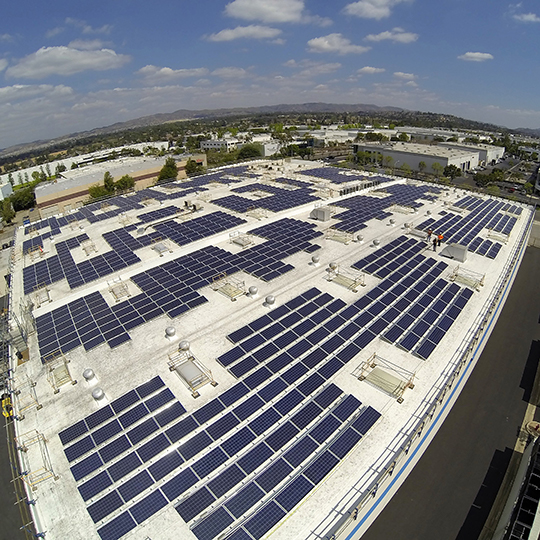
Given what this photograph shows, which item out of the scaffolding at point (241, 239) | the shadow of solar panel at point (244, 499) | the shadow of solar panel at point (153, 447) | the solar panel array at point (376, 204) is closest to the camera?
the shadow of solar panel at point (244, 499)

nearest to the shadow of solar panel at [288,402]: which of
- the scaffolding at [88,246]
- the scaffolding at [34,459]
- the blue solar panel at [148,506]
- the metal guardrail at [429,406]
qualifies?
the metal guardrail at [429,406]

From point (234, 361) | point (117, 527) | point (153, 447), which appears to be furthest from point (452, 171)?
point (117, 527)

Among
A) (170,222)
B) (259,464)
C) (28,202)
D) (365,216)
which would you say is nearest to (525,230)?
(365,216)

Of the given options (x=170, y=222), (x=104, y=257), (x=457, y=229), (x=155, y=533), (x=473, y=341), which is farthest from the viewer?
(x=170, y=222)

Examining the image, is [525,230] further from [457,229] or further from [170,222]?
[170,222]

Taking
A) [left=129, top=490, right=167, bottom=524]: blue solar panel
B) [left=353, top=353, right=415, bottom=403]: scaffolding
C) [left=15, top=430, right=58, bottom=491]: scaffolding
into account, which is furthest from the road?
[left=15, top=430, right=58, bottom=491]: scaffolding

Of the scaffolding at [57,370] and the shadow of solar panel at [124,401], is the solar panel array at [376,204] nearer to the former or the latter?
the shadow of solar panel at [124,401]
